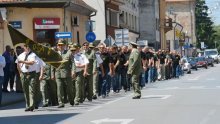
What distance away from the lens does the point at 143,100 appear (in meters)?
20.5

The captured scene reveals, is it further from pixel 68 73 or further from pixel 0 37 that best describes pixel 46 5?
pixel 68 73

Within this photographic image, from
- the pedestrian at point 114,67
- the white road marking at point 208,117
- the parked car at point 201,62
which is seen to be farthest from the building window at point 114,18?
the white road marking at point 208,117

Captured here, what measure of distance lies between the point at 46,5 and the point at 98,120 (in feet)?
89.3

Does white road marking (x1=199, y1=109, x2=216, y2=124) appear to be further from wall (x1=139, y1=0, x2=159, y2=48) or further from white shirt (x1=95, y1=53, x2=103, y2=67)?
wall (x1=139, y1=0, x2=159, y2=48)

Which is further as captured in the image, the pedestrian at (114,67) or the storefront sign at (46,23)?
the storefront sign at (46,23)

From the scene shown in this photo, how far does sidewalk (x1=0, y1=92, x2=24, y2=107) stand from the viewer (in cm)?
2230

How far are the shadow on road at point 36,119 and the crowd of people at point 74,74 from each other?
5.22 ft

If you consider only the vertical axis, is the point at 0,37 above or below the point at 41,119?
above

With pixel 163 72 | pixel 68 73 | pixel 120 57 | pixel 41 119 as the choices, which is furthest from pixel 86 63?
pixel 163 72

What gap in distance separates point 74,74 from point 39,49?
180cm

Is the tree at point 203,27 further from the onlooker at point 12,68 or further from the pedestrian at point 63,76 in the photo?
the pedestrian at point 63,76

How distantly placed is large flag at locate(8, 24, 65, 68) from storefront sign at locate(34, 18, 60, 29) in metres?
22.0

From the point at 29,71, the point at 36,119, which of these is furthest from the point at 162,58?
the point at 36,119

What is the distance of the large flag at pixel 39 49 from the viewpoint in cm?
1819
